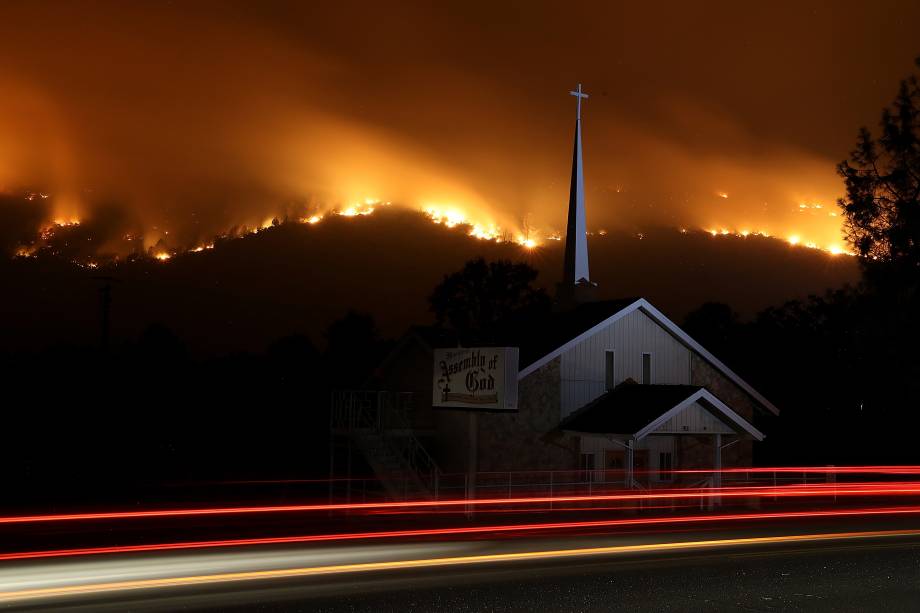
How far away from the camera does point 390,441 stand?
32.8m

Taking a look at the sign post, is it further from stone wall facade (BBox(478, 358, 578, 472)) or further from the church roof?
the church roof

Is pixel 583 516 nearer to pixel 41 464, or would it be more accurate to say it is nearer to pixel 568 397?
pixel 568 397

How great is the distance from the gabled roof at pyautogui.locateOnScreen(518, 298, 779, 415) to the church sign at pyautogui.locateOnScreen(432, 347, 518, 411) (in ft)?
6.38

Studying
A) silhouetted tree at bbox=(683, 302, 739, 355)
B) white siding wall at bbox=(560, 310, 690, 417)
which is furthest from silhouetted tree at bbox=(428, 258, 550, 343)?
white siding wall at bbox=(560, 310, 690, 417)

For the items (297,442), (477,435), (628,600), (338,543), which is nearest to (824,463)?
(477,435)

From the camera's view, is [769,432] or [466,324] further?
[466,324]

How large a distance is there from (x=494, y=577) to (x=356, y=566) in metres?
1.96

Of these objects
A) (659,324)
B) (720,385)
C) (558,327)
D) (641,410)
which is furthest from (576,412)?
(720,385)

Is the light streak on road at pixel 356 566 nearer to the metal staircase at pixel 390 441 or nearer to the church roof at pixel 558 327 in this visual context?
the metal staircase at pixel 390 441

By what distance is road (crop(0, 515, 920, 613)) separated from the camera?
37.2 ft

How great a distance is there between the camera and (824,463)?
1645 inches

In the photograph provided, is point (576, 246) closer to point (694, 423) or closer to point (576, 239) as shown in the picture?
point (576, 239)

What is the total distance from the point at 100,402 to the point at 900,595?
45.2 m

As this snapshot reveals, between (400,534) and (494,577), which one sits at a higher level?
(494,577)
